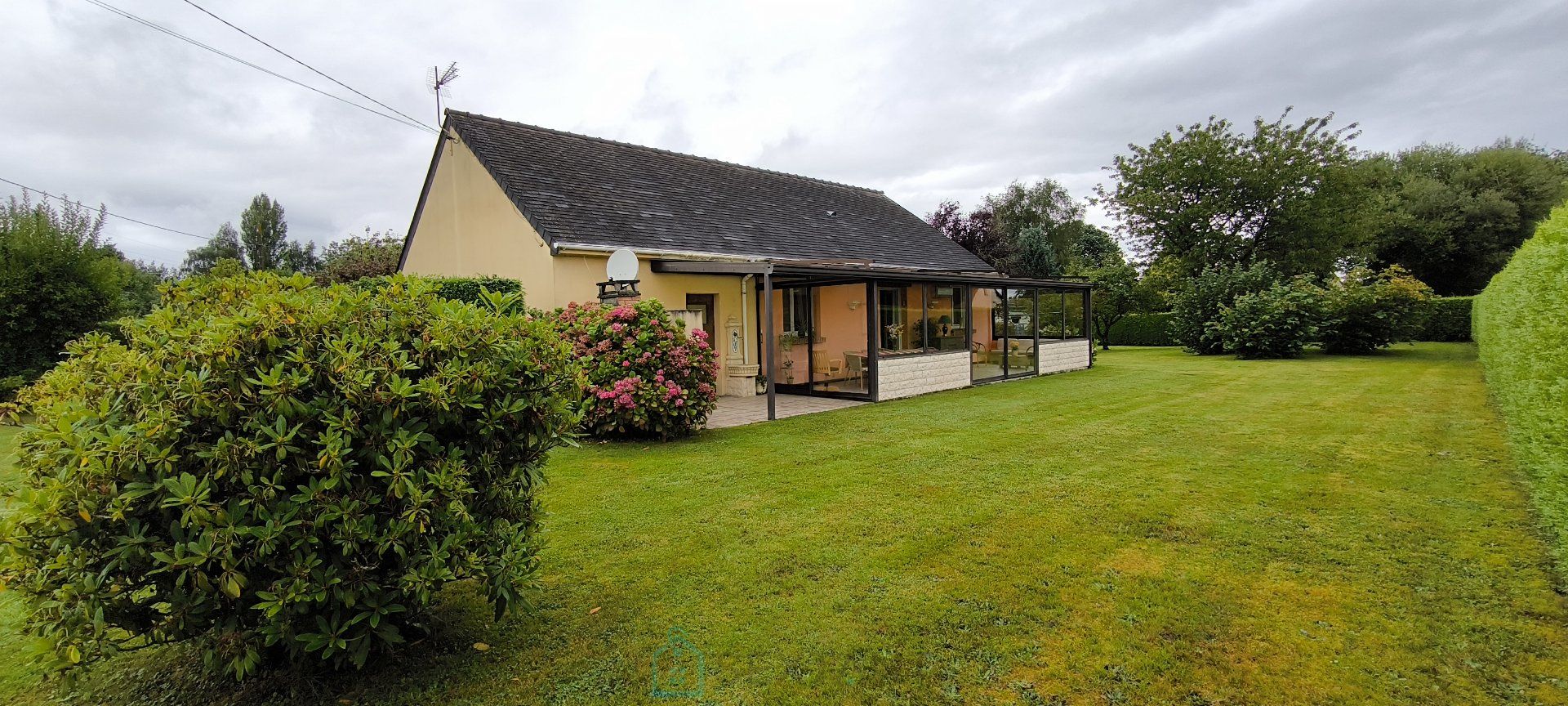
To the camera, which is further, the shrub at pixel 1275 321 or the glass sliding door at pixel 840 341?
the shrub at pixel 1275 321

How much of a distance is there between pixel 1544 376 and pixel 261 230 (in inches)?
2319

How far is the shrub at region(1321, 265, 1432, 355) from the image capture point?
62.0 ft

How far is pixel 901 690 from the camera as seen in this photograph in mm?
2824

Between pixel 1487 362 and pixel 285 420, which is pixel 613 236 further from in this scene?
pixel 1487 362

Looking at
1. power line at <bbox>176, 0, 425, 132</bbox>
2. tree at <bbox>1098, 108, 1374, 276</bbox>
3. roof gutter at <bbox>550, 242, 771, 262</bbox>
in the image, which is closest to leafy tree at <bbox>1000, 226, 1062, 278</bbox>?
tree at <bbox>1098, 108, 1374, 276</bbox>

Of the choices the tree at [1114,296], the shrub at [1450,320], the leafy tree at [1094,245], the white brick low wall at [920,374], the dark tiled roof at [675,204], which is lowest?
the white brick low wall at [920,374]

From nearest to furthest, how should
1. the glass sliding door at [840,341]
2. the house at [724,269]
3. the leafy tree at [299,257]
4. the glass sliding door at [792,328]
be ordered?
the house at [724,269]
the glass sliding door at [840,341]
the glass sliding door at [792,328]
the leafy tree at [299,257]

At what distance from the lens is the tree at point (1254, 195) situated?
23.4 metres

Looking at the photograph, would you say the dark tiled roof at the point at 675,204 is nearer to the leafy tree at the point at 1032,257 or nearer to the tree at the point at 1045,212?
the leafy tree at the point at 1032,257

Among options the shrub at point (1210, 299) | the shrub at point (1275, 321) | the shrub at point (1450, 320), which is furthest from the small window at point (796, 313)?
the shrub at point (1450, 320)

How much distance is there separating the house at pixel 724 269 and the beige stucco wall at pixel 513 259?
33 mm

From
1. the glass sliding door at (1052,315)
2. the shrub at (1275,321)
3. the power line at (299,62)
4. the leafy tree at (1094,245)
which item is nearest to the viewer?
the power line at (299,62)

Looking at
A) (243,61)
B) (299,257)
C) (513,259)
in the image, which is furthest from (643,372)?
(299,257)

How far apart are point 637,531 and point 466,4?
37.9 feet
